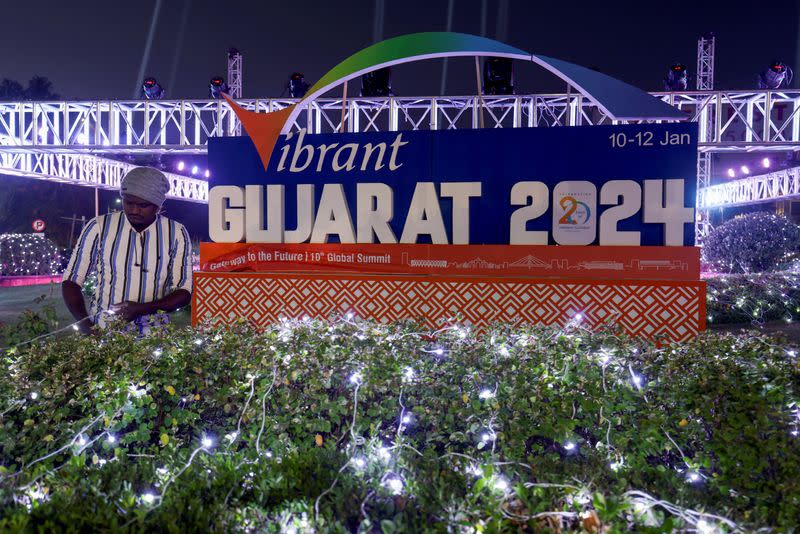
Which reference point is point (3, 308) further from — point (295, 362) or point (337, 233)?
point (295, 362)

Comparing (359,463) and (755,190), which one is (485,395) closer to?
(359,463)

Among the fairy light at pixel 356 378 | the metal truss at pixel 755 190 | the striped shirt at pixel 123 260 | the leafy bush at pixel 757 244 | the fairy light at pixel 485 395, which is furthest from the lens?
the metal truss at pixel 755 190

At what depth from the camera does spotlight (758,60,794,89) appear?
16656 mm

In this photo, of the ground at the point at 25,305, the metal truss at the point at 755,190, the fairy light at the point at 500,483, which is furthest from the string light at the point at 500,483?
the metal truss at the point at 755,190

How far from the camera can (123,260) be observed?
13.7 ft

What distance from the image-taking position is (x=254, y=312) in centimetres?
566

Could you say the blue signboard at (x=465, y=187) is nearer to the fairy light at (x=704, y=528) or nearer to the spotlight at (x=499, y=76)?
the fairy light at (x=704, y=528)

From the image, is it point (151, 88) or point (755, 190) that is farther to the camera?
point (755, 190)

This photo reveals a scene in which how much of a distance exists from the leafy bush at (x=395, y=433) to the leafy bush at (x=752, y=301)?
1062cm

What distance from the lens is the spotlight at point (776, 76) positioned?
1666 centimetres

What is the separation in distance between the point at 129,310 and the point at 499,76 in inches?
523

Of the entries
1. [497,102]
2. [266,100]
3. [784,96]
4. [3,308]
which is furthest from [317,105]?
[784,96]

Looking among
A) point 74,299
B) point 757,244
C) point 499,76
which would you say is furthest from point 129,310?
point 757,244

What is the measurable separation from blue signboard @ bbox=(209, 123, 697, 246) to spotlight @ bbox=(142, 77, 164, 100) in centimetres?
1560
